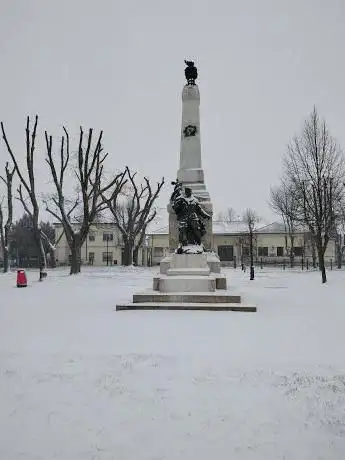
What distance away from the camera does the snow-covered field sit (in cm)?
314

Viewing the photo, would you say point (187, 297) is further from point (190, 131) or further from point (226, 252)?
point (226, 252)

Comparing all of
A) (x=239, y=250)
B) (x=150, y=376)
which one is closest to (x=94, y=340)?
(x=150, y=376)

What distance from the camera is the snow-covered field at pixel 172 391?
3143 mm

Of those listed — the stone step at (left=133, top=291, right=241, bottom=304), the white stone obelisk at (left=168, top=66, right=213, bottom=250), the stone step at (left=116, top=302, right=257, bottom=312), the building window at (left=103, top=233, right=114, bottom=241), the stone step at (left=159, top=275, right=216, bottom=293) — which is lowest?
the stone step at (left=116, top=302, right=257, bottom=312)

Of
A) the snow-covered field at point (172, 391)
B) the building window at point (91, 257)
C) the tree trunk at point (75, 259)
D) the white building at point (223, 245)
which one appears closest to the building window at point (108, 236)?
the white building at point (223, 245)

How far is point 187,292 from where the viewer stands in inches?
431

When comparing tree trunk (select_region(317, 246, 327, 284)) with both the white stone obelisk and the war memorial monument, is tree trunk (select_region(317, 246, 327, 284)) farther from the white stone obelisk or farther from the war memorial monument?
the war memorial monument

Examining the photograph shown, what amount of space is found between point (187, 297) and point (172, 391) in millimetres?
6170

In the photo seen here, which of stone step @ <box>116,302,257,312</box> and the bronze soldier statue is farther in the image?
the bronze soldier statue

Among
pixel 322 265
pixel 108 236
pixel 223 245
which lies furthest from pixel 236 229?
pixel 322 265

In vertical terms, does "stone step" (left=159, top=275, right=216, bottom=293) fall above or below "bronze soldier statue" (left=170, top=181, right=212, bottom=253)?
below

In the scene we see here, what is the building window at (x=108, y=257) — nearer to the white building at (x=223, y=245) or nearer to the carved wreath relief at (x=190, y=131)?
Answer: the white building at (x=223, y=245)

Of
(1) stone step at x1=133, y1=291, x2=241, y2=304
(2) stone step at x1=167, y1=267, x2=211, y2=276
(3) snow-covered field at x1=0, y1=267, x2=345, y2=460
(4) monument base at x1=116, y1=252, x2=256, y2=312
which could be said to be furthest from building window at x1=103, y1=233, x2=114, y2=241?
(3) snow-covered field at x1=0, y1=267, x2=345, y2=460

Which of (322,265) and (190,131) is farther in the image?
(322,265)
